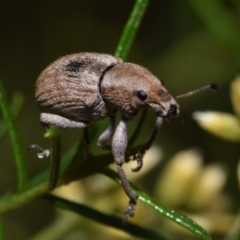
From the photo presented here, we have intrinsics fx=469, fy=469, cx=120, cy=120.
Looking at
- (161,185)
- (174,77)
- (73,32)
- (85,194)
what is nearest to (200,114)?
(161,185)

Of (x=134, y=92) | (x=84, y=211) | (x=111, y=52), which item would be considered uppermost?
(x=134, y=92)

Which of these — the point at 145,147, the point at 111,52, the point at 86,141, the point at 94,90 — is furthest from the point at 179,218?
the point at 111,52

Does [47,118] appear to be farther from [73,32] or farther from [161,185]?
[73,32]

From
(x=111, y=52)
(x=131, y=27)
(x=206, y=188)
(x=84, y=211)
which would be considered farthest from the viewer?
(x=111, y=52)

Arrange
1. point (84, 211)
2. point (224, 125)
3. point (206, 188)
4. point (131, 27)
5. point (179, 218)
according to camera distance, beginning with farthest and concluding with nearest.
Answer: point (206, 188)
point (224, 125)
point (131, 27)
point (84, 211)
point (179, 218)

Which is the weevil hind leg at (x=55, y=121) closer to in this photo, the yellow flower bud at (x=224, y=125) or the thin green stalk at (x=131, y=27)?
the thin green stalk at (x=131, y=27)

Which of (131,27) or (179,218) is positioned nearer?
(179,218)

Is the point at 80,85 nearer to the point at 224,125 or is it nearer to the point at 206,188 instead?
the point at 224,125
